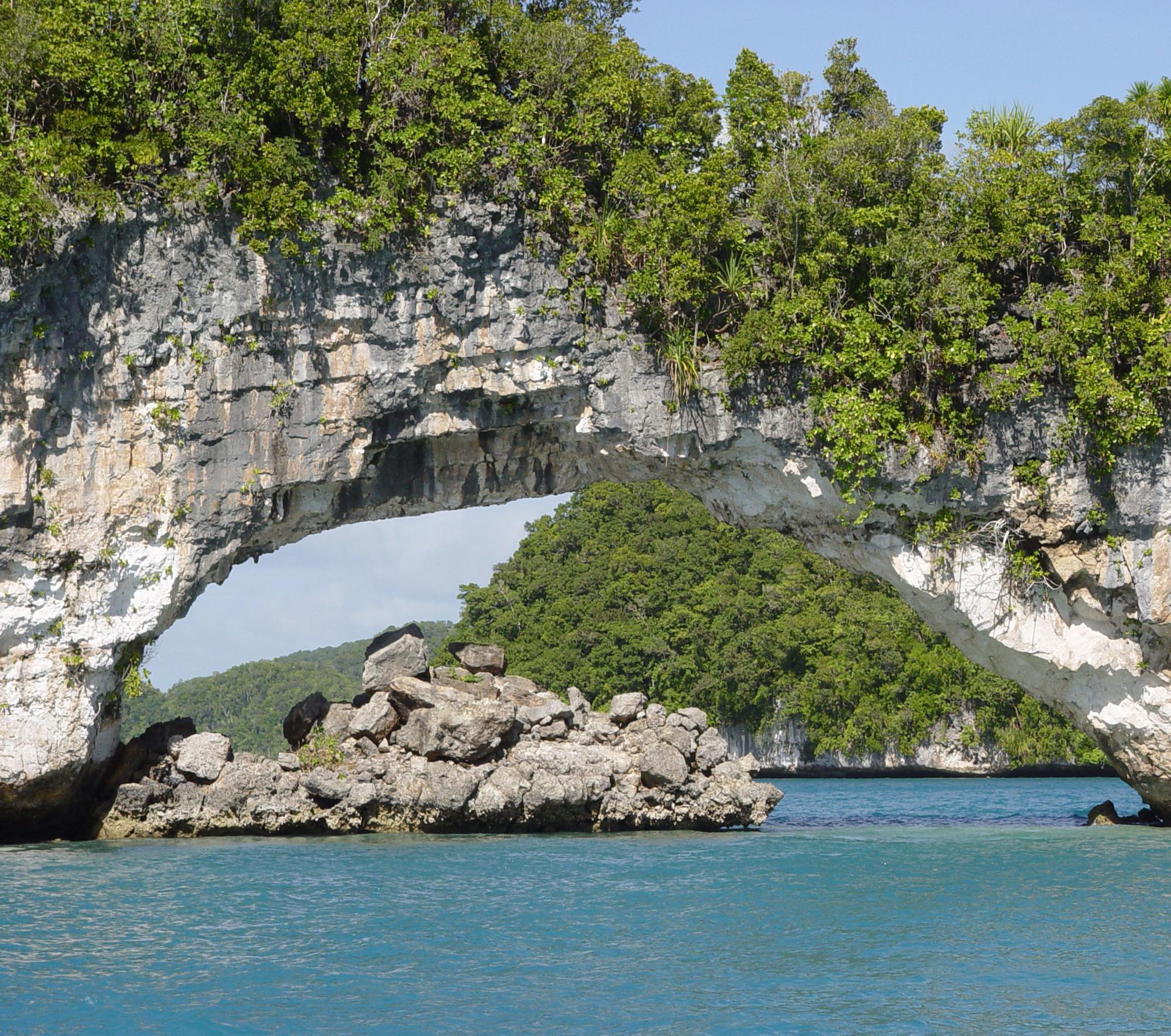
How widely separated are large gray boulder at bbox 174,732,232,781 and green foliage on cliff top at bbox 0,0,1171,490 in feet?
19.9

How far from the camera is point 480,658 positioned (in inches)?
747

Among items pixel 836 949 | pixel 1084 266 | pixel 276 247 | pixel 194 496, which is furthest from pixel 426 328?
pixel 836 949

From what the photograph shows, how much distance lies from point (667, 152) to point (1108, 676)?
331 inches

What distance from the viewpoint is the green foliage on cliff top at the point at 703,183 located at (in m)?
14.7

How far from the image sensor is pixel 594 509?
40344mm

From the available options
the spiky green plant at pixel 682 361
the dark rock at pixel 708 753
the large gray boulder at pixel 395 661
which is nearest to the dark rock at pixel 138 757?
the large gray boulder at pixel 395 661

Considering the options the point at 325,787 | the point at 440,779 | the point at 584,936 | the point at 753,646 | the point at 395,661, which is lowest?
the point at 584,936

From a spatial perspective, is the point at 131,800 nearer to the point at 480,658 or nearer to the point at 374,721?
the point at 374,721

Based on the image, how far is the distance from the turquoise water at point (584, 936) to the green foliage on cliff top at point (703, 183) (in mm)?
5177

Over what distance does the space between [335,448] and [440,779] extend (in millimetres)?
4228

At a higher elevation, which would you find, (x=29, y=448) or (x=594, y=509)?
(x=594, y=509)

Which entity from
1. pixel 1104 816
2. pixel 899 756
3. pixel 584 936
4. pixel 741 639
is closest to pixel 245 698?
pixel 741 639

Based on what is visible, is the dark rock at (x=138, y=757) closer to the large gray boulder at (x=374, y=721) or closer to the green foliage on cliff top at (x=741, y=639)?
the large gray boulder at (x=374, y=721)

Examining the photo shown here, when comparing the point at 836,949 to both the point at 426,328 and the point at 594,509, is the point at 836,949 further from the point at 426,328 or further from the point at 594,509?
the point at 594,509
